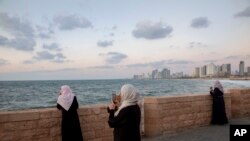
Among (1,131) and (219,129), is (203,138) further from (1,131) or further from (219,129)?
(1,131)

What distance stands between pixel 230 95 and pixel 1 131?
899cm

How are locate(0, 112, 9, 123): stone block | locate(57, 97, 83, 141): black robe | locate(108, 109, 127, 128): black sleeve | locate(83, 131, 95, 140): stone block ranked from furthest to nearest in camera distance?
locate(83, 131, 95, 140): stone block
locate(57, 97, 83, 141): black robe
locate(0, 112, 9, 123): stone block
locate(108, 109, 127, 128): black sleeve

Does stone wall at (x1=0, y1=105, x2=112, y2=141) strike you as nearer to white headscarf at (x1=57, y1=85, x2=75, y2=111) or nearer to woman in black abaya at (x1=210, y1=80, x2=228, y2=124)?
white headscarf at (x1=57, y1=85, x2=75, y2=111)

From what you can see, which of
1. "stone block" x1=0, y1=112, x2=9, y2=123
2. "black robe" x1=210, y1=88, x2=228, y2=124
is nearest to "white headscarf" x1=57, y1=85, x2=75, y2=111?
"stone block" x1=0, y1=112, x2=9, y2=123

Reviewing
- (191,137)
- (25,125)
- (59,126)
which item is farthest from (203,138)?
(25,125)

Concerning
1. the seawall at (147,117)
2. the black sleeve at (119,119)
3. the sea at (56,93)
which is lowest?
the sea at (56,93)

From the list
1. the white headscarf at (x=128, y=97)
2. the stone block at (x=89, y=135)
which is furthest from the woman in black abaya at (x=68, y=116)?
the white headscarf at (x=128, y=97)

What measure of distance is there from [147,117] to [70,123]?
283 cm

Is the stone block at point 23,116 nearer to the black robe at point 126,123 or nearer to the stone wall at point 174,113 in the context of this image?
the black robe at point 126,123

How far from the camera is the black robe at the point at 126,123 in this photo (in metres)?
4.53

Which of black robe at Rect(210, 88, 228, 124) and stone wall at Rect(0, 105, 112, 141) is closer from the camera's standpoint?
stone wall at Rect(0, 105, 112, 141)

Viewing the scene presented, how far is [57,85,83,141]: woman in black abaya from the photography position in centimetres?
712

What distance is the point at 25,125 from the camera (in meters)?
6.66

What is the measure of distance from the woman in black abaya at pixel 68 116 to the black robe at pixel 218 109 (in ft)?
18.0
